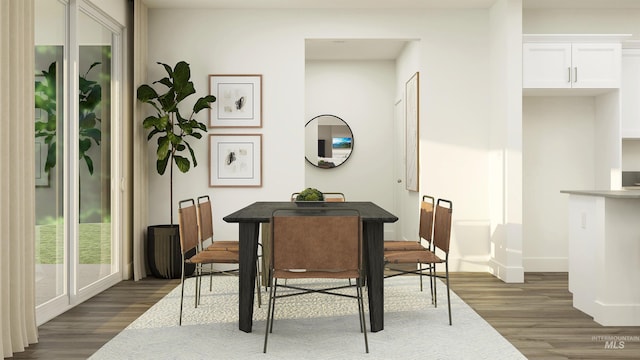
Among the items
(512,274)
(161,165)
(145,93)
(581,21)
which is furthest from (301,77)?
(581,21)

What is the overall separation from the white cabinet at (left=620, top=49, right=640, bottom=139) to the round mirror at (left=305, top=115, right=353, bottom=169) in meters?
4.06

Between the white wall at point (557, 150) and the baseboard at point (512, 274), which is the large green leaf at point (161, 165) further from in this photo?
the white wall at point (557, 150)

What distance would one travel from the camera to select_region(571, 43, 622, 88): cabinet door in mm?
5777

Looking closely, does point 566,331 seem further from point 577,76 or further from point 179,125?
point 179,125

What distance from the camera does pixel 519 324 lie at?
409 cm

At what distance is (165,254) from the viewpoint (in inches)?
231

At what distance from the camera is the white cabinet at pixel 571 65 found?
5.79 m

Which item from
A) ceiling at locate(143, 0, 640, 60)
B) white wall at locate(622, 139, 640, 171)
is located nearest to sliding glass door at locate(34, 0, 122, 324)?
ceiling at locate(143, 0, 640, 60)

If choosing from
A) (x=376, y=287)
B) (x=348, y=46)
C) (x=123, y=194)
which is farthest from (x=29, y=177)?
(x=348, y=46)

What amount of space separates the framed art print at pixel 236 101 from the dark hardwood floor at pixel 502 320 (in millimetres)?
1909

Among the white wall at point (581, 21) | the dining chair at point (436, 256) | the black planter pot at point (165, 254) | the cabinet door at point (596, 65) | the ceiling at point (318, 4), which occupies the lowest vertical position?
the black planter pot at point (165, 254)

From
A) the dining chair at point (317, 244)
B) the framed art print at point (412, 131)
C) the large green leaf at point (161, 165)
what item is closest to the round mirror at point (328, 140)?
the framed art print at point (412, 131)

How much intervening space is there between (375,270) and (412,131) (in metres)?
3.39

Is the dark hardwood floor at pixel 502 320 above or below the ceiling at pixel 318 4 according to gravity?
below
